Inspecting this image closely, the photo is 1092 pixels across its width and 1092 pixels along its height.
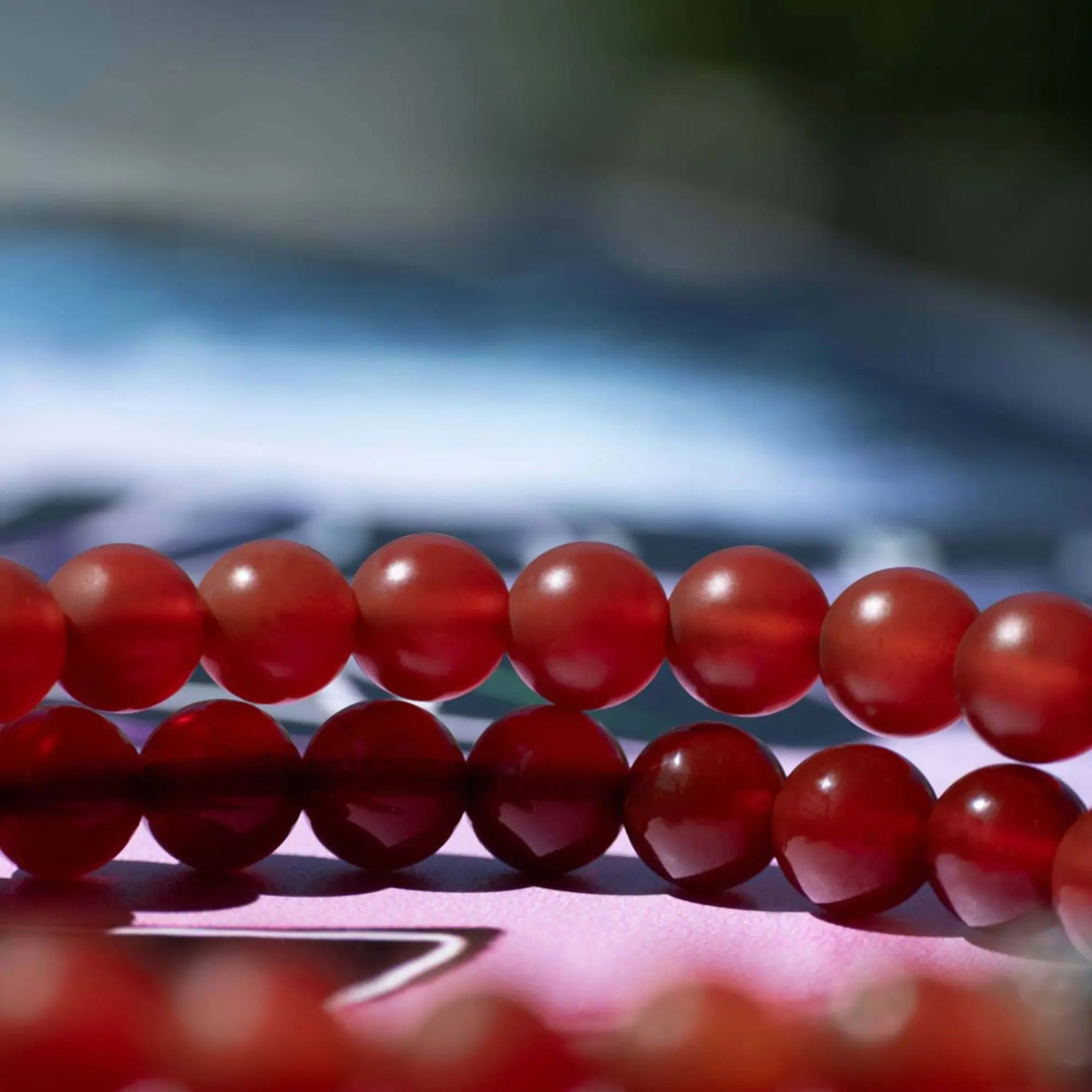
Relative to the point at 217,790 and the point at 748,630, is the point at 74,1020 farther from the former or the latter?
the point at 748,630

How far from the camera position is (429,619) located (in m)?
1.01

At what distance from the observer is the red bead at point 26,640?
0.90 m

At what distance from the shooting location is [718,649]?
100cm

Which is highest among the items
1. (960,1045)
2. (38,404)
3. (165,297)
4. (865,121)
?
(865,121)

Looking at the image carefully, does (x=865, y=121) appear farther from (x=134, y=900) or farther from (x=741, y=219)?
(x=134, y=900)

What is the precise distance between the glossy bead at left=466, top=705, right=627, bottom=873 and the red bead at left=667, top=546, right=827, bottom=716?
0.09 metres

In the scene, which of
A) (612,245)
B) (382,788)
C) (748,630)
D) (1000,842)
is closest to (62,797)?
(382,788)

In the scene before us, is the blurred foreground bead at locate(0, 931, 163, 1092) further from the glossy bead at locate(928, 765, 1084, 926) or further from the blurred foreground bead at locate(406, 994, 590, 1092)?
the glossy bead at locate(928, 765, 1084, 926)

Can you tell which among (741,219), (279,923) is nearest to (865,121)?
(741,219)

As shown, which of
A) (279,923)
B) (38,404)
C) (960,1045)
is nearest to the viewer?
(960,1045)

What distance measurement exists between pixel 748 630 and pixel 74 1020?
1.50 ft

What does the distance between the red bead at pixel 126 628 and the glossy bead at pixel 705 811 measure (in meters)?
0.30

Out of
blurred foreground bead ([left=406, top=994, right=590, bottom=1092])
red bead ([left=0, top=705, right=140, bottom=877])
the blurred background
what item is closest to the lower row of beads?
red bead ([left=0, top=705, right=140, bottom=877])

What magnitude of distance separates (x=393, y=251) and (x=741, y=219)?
394 millimetres
